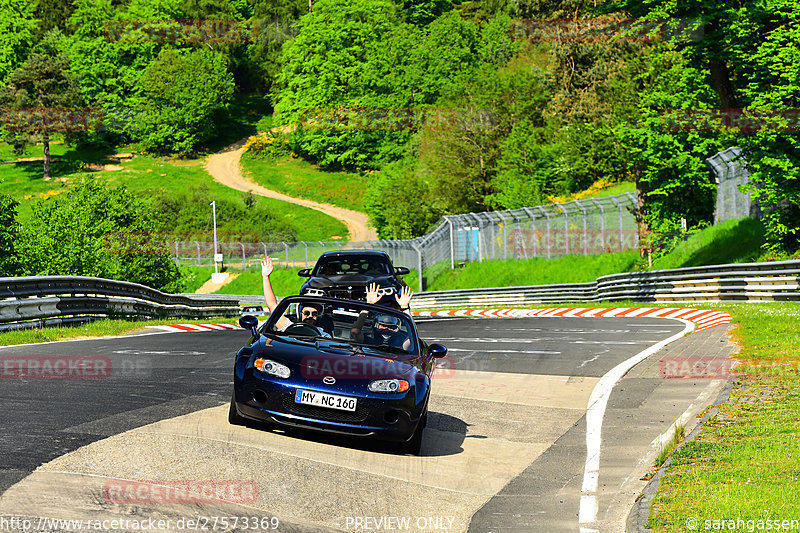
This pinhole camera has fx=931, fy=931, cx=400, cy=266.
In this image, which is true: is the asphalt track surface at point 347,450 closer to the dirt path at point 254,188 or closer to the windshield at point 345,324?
the windshield at point 345,324

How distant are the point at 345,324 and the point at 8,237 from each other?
34.8 metres

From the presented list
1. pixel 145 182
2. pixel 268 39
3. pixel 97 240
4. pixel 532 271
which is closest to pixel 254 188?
pixel 145 182

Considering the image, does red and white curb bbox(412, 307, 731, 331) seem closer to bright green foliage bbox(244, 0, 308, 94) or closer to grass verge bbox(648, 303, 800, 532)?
grass verge bbox(648, 303, 800, 532)

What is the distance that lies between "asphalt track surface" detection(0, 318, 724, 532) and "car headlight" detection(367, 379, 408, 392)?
1.91 feet

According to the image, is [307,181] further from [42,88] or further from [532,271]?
[532,271]

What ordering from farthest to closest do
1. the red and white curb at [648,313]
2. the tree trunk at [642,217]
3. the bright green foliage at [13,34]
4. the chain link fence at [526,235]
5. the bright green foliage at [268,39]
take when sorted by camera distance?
the bright green foliage at [268,39] < the bright green foliage at [13,34] < the chain link fence at [526,235] < the tree trunk at [642,217] < the red and white curb at [648,313]

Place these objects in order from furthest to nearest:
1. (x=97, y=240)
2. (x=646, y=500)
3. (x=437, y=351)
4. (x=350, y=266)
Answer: (x=97, y=240) → (x=350, y=266) → (x=437, y=351) → (x=646, y=500)

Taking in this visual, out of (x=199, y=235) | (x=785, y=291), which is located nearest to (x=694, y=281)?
(x=785, y=291)

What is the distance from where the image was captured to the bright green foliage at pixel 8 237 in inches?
1559

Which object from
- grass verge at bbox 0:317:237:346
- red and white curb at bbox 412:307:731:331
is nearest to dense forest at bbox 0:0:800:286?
red and white curb at bbox 412:307:731:331

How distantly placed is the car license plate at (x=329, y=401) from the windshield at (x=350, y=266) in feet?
36.9

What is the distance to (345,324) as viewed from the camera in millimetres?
9492

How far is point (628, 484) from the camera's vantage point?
7141mm

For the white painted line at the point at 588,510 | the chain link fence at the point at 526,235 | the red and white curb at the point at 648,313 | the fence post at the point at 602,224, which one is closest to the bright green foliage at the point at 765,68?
the red and white curb at the point at 648,313
